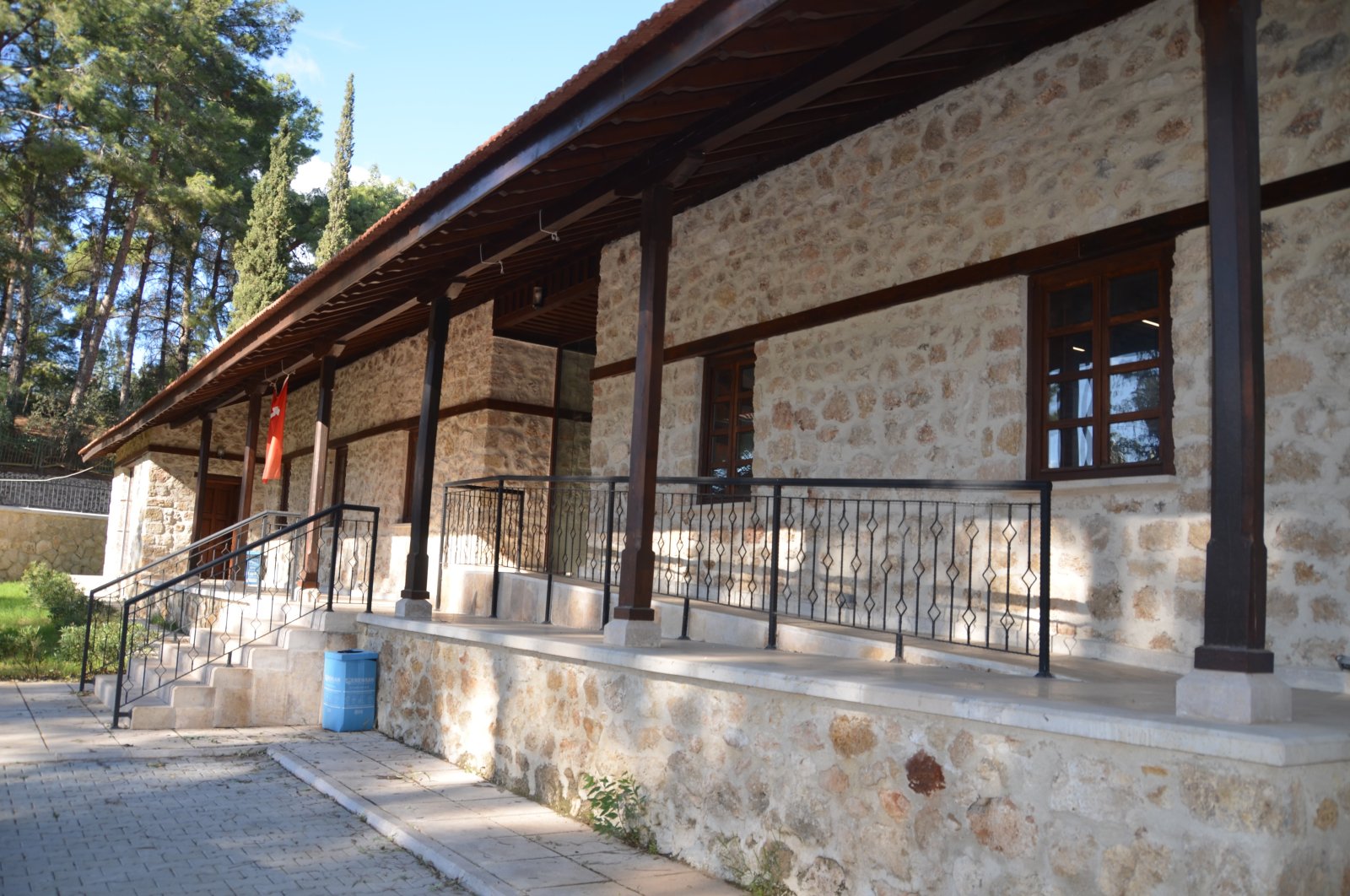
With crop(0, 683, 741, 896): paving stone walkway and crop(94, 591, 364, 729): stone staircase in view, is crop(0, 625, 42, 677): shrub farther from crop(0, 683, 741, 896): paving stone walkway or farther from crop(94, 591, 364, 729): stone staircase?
crop(0, 683, 741, 896): paving stone walkway

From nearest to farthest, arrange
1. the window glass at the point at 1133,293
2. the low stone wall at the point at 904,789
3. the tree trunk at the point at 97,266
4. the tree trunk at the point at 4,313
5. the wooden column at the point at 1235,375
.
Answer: the low stone wall at the point at 904,789
the wooden column at the point at 1235,375
the window glass at the point at 1133,293
the tree trunk at the point at 4,313
the tree trunk at the point at 97,266

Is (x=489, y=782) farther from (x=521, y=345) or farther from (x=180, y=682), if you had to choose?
(x=521, y=345)

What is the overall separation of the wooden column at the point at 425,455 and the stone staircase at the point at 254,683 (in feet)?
3.08

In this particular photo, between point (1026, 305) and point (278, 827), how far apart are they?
4.90 m

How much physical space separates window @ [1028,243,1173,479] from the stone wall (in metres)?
0.13

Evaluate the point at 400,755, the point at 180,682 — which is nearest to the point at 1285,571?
the point at 400,755

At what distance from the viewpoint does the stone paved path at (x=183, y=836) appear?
165 inches

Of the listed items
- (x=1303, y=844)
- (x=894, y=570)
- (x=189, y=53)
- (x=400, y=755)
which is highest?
(x=189, y=53)

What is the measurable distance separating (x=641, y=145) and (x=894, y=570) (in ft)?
9.94

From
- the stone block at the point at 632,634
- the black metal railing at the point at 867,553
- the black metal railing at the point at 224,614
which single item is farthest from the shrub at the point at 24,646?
the stone block at the point at 632,634

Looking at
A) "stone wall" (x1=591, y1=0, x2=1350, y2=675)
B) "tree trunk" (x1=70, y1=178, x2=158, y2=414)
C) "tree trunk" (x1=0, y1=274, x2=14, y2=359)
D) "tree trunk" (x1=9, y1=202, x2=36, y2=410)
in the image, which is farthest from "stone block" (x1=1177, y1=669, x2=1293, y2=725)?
"tree trunk" (x1=0, y1=274, x2=14, y2=359)

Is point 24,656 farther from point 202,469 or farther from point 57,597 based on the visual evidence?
point 202,469

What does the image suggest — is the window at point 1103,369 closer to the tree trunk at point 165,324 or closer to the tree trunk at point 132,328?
the tree trunk at point 132,328

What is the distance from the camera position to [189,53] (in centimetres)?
2541
